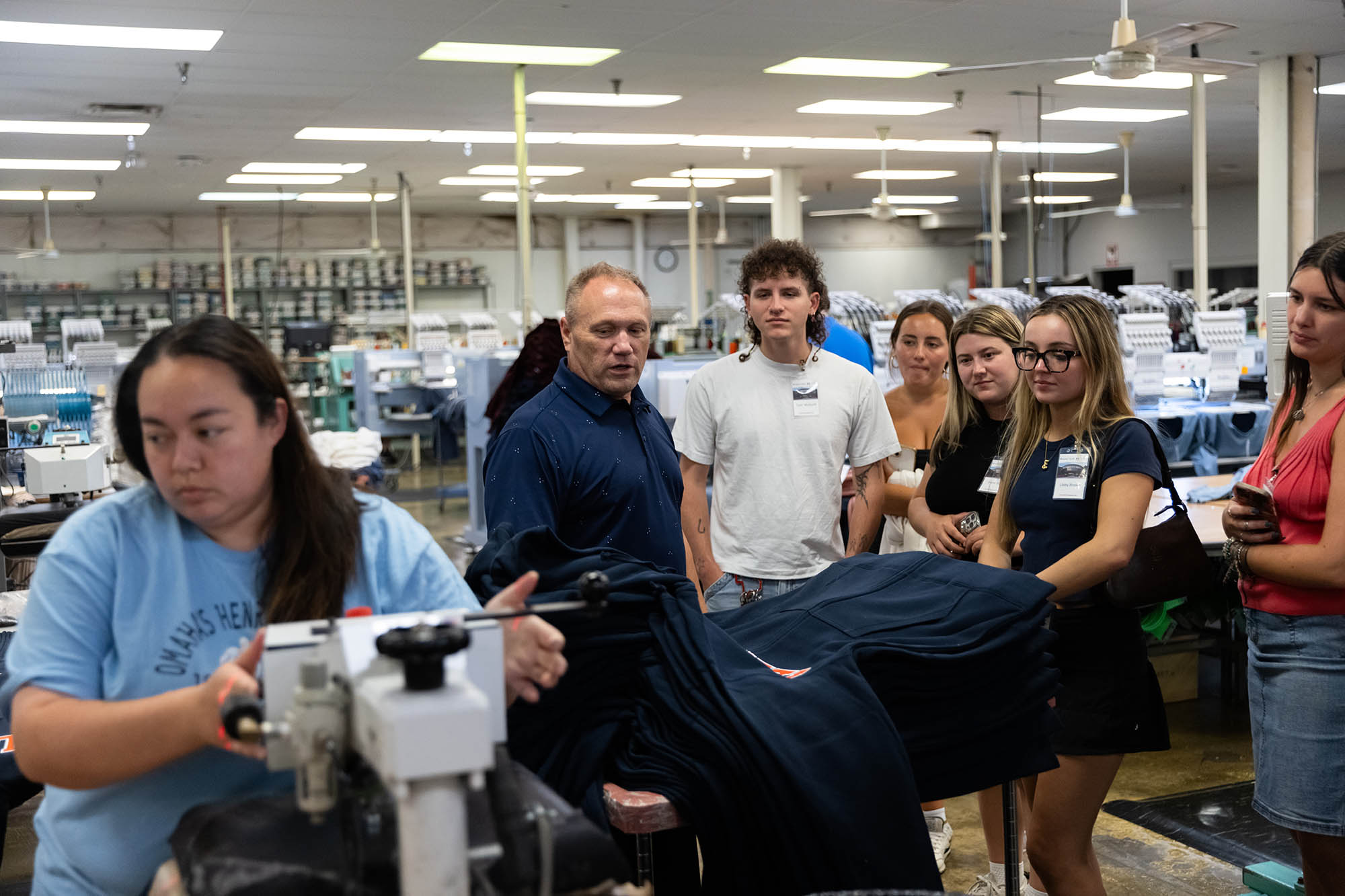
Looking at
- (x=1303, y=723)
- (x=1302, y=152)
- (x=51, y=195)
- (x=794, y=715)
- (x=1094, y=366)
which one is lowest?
(x=1303, y=723)

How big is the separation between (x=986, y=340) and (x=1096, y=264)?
59.1 feet

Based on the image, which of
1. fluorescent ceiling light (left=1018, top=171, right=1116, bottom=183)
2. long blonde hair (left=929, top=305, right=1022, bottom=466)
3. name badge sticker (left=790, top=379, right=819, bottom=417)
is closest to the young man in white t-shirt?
name badge sticker (left=790, top=379, right=819, bottom=417)

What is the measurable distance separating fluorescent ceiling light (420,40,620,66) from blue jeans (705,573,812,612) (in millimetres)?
5334

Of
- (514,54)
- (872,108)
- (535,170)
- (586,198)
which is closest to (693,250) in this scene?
(586,198)

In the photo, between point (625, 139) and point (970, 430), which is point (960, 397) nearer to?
point (970, 430)

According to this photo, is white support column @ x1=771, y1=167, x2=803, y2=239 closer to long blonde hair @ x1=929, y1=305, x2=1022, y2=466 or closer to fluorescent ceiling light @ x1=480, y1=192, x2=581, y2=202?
fluorescent ceiling light @ x1=480, y1=192, x2=581, y2=202

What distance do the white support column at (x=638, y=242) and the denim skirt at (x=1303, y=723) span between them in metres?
17.3

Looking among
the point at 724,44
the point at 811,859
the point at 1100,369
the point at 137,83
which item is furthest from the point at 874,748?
the point at 137,83

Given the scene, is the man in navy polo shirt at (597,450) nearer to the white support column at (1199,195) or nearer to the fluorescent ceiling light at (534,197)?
the white support column at (1199,195)

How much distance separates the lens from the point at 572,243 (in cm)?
1886

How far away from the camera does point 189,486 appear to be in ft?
4.02

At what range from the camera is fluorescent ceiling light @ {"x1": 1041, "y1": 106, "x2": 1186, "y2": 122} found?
407 inches

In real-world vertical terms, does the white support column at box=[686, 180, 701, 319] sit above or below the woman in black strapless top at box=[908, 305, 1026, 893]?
above

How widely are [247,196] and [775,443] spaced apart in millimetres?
13773
